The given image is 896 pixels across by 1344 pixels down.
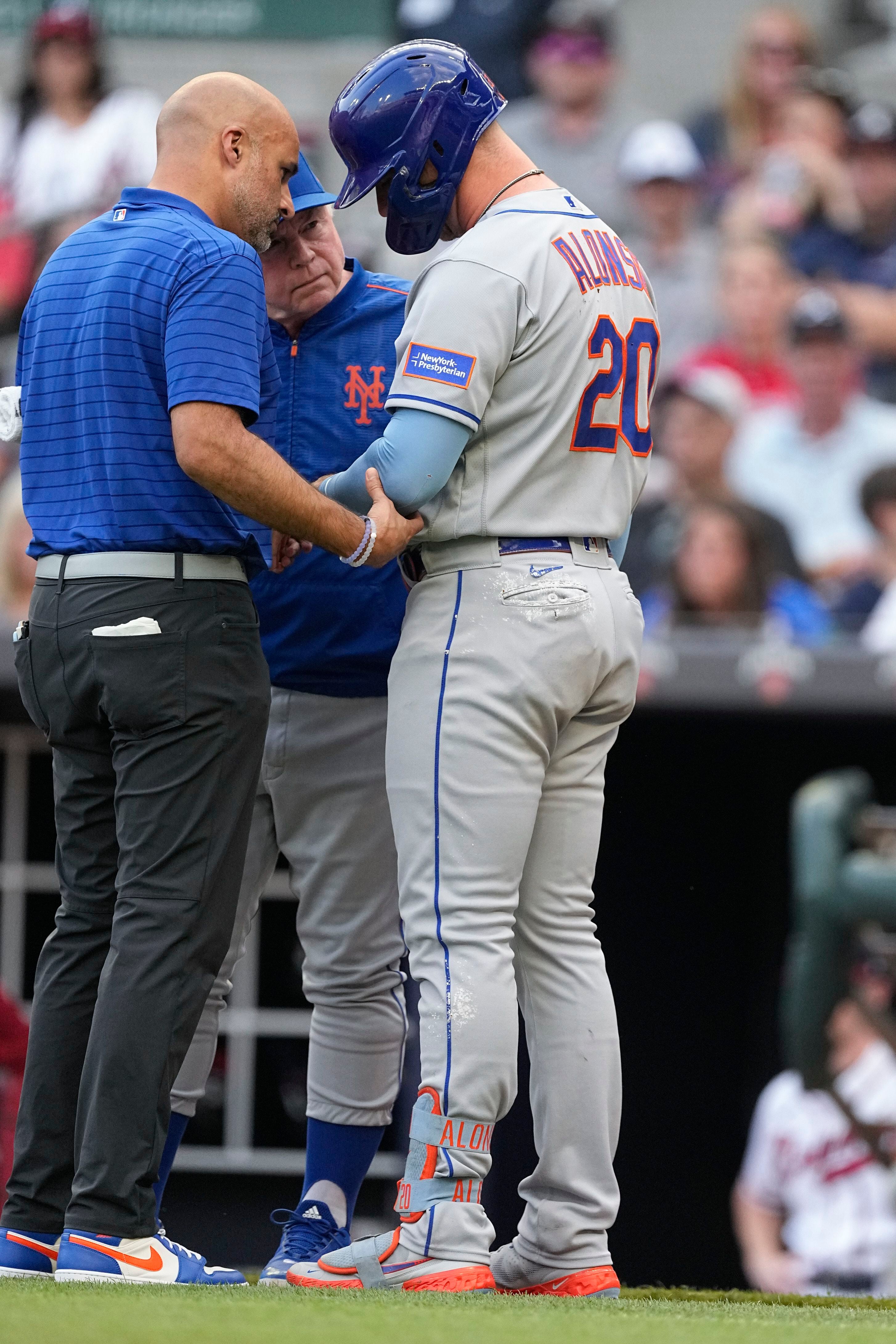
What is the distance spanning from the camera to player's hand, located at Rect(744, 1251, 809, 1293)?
20.9 ft

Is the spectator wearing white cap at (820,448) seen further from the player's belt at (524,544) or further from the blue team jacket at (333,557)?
the player's belt at (524,544)

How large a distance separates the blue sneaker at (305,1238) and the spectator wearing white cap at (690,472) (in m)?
4.43

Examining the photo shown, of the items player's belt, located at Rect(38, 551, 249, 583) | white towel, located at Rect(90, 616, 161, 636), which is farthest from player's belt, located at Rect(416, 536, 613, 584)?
white towel, located at Rect(90, 616, 161, 636)

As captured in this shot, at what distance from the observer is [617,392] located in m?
2.85

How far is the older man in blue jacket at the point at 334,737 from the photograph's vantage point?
3266 mm

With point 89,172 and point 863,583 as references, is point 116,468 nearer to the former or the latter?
point 863,583

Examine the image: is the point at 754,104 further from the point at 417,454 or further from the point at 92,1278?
the point at 92,1278

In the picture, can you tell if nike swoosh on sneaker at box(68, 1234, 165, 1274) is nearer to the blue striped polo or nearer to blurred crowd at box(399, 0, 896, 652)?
the blue striped polo

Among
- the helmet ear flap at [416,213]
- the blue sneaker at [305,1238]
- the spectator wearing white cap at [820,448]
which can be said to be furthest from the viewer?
the spectator wearing white cap at [820,448]

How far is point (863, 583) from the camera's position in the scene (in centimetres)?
720

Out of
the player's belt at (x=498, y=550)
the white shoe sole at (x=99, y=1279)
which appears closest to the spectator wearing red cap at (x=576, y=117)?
the player's belt at (x=498, y=550)

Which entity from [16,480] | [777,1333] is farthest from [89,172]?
[777,1333]

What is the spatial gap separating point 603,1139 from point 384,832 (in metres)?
0.75

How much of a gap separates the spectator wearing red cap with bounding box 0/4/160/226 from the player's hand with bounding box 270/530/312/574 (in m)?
6.01
